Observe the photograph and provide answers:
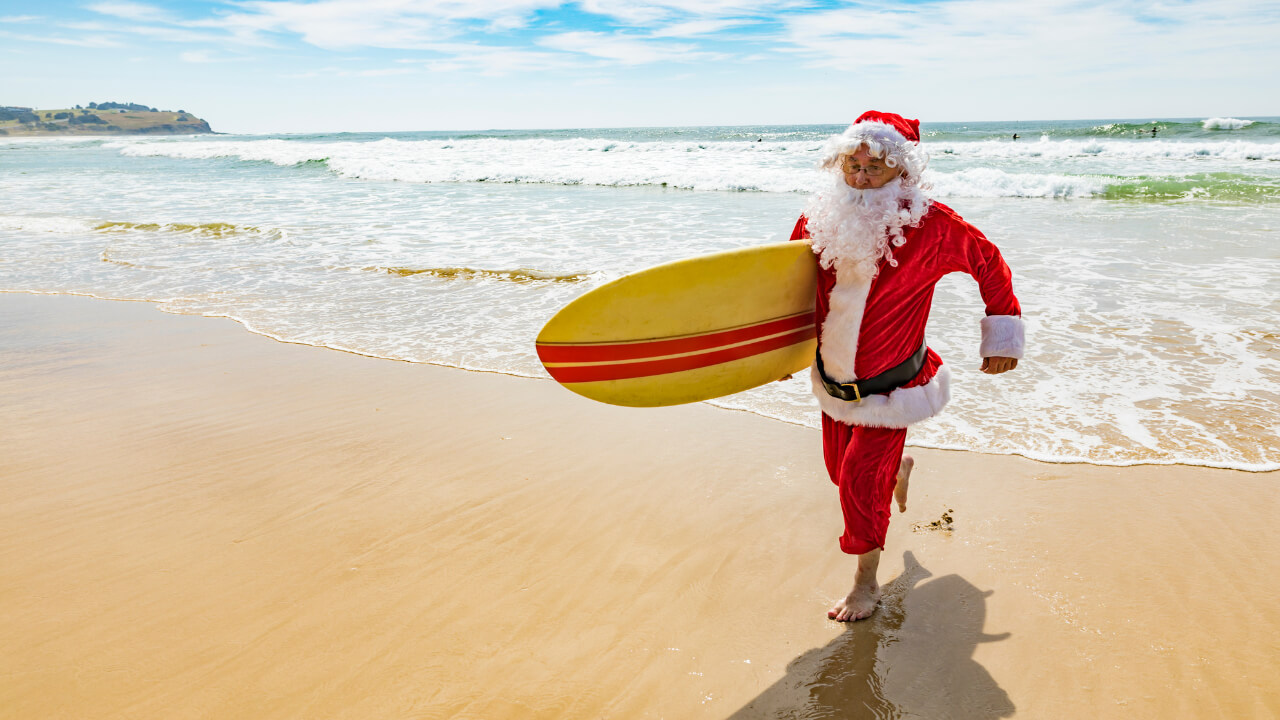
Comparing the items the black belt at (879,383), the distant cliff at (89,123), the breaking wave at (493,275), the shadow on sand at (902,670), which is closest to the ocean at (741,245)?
the breaking wave at (493,275)

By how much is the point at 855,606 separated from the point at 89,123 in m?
146

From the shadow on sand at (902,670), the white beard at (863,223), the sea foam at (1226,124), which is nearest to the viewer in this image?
the shadow on sand at (902,670)

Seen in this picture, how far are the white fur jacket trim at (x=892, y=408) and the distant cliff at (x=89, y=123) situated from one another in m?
127

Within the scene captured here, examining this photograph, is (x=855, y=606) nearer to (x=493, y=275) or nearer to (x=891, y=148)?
(x=891, y=148)

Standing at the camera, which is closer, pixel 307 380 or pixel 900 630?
pixel 900 630

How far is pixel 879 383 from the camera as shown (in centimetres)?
221

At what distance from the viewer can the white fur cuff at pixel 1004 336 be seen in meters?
2.28

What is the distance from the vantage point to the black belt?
2.21 m

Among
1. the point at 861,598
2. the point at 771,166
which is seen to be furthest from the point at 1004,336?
the point at 771,166

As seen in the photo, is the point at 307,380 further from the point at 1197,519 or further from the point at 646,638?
the point at 1197,519

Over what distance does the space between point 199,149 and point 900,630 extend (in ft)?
170

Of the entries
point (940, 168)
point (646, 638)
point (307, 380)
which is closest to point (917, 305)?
point (646, 638)

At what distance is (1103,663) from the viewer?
82.0 inches

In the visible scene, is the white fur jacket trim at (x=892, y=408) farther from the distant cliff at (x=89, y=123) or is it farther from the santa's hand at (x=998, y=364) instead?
the distant cliff at (x=89, y=123)
